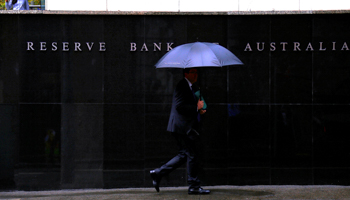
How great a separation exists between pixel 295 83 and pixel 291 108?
47cm

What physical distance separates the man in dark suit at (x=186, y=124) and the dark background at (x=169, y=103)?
107cm

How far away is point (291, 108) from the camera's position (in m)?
8.12

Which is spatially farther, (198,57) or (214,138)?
(214,138)

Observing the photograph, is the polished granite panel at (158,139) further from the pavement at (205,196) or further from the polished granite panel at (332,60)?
the polished granite panel at (332,60)

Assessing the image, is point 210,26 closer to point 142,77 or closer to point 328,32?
point 142,77

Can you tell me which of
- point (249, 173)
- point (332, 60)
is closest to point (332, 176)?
point (249, 173)

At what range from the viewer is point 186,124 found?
6.91m

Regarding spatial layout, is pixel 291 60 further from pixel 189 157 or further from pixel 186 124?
pixel 189 157

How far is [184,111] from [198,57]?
993 millimetres

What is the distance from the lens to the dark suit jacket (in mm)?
6887

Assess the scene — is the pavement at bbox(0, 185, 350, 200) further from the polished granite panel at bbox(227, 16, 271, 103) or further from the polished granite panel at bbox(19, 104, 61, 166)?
the polished granite panel at bbox(227, 16, 271, 103)

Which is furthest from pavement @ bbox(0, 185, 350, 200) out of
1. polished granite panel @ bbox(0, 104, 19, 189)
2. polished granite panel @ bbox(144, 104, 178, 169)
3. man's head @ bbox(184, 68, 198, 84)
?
man's head @ bbox(184, 68, 198, 84)

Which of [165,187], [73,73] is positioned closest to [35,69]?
[73,73]

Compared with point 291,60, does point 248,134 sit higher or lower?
lower
